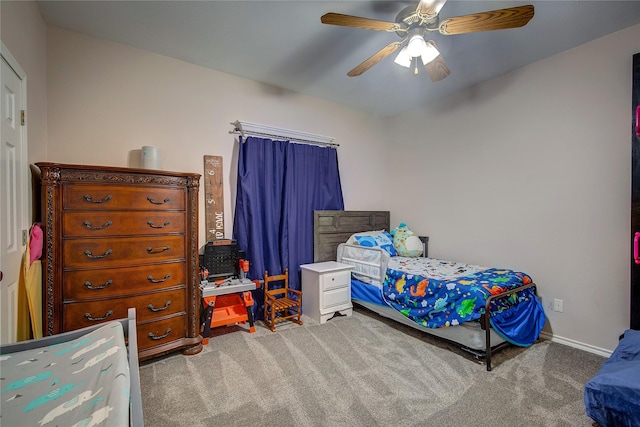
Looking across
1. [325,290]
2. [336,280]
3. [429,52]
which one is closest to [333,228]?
Result: [336,280]

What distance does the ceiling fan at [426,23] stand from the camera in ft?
5.19

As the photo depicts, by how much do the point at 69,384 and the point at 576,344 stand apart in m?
3.49

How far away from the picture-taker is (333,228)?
12.1 feet

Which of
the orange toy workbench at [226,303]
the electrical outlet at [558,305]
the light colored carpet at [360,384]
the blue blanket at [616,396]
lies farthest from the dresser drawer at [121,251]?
the electrical outlet at [558,305]

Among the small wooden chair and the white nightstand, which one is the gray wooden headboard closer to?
the white nightstand

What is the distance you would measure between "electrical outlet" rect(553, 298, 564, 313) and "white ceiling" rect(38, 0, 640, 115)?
2.16 meters

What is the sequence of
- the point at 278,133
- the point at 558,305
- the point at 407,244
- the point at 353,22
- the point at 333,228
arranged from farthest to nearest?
the point at 333,228, the point at 407,244, the point at 278,133, the point at 558,305, the point at 353,22

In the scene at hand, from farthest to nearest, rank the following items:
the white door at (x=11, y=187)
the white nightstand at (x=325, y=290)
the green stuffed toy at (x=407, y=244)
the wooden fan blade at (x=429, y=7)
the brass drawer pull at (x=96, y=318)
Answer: the green stuffed toy at (x=407, y=244) < the white nightstand at (x=325, y=290) < the brass drawer pull at (x=96, y=318) < the wooden fan blade at (x=429, y=7) < the white door at (x=11, y=187)

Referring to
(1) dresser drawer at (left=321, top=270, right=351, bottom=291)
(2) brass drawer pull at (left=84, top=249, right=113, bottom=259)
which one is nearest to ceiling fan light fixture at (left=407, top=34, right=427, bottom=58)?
(1) dresser drawer at (left=321, top=270, right=351, bottom=291)

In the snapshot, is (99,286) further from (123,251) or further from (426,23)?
(426,23)

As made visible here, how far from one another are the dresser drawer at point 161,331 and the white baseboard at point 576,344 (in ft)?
10.7

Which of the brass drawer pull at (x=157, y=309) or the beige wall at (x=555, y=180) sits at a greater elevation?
the beige wall at (x=555, y=180)

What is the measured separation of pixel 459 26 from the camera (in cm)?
173

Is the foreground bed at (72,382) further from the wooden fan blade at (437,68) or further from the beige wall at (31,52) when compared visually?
the wooden fan blade at (437,68)
